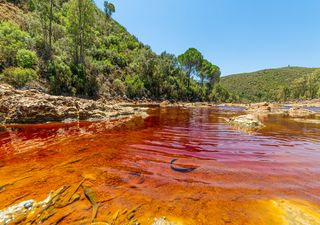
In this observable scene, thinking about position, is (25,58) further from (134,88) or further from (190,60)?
(190,60)

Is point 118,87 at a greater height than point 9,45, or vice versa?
point 9,45

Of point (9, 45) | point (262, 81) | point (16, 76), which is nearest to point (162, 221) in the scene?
point (16, 76)

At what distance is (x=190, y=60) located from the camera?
59.2 m

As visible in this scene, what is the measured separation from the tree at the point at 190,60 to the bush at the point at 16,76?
158 feet

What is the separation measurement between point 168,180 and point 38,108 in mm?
8812

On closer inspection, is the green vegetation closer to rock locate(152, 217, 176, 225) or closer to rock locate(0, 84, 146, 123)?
rock locate(0, 84, 146, 123)

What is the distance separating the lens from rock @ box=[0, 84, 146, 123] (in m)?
8.00

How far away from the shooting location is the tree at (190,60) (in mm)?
58781

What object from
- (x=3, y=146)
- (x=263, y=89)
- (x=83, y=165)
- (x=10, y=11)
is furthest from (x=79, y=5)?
(x=263, y=89)

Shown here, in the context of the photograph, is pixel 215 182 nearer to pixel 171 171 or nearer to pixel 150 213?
pixel 171 171

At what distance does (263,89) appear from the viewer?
11494cm

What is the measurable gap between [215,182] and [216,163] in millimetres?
1008

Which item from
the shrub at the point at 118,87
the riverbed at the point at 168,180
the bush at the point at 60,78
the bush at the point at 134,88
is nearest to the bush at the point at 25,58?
the bush at the point at 60,78

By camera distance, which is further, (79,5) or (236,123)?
(79,5)
